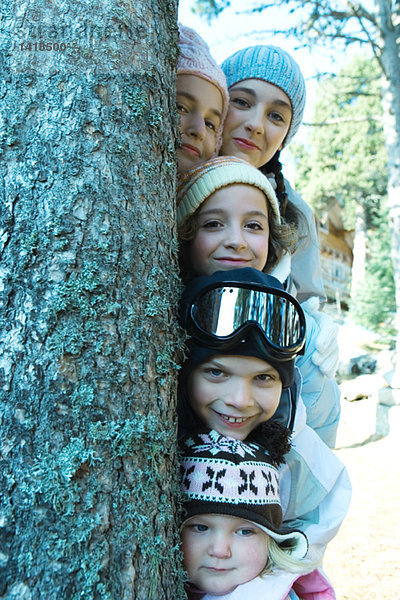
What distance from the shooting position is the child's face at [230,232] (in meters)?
1.99

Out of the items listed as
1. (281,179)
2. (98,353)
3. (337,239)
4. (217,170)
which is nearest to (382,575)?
(281,179)

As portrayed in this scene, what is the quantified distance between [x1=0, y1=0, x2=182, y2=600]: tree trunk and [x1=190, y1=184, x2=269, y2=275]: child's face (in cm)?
62

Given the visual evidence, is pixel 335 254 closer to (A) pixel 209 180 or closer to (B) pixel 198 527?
(A) pixel 209 180

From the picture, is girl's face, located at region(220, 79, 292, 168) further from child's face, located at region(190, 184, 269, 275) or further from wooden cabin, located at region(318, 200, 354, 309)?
wooden cabin, located at region(318, 200, 354, 309)

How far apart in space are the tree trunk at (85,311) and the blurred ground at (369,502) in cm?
375

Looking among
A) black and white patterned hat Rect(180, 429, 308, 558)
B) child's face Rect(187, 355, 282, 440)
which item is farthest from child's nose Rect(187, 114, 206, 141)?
black and white patterned hat Rect(180, 429, 308, 558)

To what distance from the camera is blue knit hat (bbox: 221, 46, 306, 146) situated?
9.00 feet

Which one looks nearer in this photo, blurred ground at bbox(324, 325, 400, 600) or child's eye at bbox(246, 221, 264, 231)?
child's eye at bbox(246, 221, 264, 231)

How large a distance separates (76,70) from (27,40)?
136 mm

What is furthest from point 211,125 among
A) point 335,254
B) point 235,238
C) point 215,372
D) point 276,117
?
point 335,254

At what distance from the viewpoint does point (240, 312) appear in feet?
5.49

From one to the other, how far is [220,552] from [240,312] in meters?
0.72

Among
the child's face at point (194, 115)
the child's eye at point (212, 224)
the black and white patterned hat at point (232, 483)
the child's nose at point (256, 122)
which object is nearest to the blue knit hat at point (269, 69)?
the child's nose at point (256, 122)

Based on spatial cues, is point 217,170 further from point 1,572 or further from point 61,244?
point 1,572
